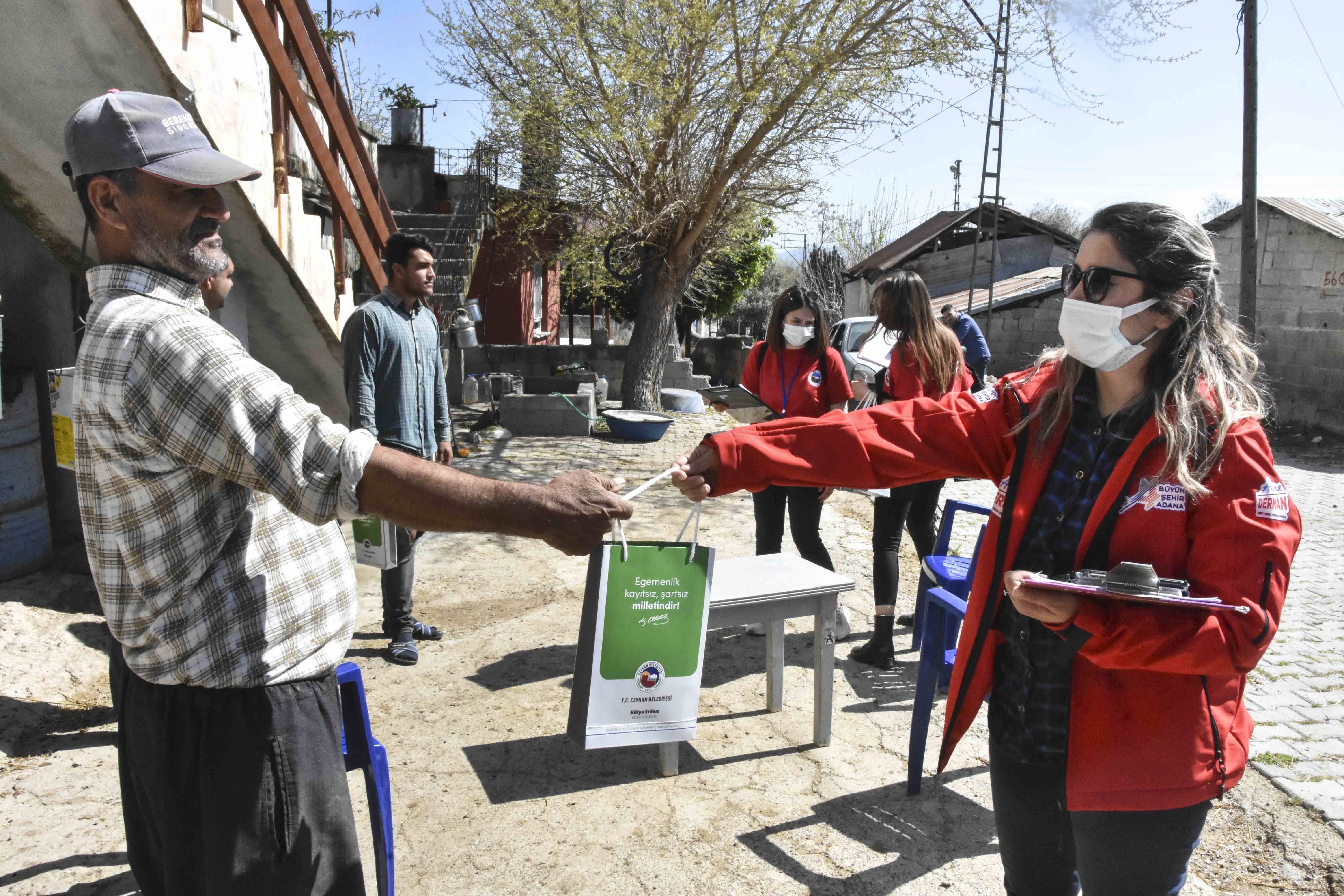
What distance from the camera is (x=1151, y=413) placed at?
180 centimetres

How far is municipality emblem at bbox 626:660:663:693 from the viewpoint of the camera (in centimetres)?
290

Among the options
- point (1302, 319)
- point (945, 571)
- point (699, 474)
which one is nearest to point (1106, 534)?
point (699, 474)

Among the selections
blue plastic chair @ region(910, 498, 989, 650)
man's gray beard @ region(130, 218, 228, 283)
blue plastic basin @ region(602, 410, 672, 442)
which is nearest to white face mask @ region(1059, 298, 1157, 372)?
blue plastic chair @ region(910, 498, 989, 650)

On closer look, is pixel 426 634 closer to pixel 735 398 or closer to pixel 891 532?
pixel 735 398

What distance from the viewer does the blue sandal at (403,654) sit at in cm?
451

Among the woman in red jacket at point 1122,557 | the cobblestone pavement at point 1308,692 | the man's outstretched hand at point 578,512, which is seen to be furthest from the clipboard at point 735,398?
the man's outstretched hand at point 578,512

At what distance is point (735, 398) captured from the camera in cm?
469

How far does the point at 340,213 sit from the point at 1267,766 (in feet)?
19.2

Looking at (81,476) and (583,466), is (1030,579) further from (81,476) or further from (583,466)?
(583,466)

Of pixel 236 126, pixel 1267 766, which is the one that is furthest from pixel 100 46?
pixel 1267 766

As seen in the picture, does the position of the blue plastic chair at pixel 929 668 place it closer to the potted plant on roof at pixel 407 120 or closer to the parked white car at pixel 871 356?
the parked white car at pixel 871 356

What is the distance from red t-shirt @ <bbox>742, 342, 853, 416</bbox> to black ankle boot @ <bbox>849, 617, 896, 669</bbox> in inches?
46.8

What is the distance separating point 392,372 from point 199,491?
116 inches

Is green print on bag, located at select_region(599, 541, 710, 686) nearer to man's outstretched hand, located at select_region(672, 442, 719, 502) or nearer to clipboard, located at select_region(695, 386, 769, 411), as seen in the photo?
man's outstretched hand, located at select_region(672, 442, 719, 502)
